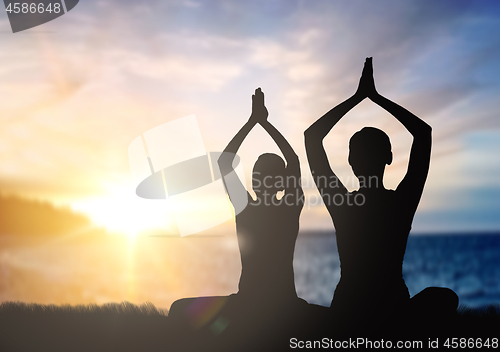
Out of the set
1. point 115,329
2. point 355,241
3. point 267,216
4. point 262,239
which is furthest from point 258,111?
point 115,329

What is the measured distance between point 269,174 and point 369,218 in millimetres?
1764

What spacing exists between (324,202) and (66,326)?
16.8 ft

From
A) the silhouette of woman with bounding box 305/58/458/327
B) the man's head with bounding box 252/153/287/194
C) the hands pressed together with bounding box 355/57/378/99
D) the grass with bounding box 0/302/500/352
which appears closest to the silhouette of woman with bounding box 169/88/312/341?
the man's head with bounding box 252/153/287/194

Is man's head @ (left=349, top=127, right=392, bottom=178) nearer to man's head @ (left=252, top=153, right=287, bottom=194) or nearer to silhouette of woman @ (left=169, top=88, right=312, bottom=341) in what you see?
silhouette of woman @ (left=169, top=88, right=312, bottom=341)

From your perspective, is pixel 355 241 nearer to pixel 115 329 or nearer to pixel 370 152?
pixel 370 152

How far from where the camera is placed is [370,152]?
6.21 m

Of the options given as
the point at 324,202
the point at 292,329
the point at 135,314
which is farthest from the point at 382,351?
the point at 135,314

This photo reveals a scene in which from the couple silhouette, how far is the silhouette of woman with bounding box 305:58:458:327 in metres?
0.01

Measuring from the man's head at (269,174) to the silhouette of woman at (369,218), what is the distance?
0.75 m

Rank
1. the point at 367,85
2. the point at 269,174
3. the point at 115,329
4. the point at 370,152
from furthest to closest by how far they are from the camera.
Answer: the point at 115,329, the point at 269,174, the point at 370,152, the point at 367,85

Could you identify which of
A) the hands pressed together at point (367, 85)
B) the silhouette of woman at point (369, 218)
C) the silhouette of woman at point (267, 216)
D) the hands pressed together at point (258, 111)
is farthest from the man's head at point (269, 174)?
the hands pressed together at point (367, 85)

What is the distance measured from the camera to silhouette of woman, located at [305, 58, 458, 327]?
6.10 m

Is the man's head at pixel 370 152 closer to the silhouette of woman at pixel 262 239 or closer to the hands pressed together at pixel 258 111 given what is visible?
the silhouette of woman at pixel 262 239

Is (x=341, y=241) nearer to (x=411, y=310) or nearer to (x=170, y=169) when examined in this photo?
(x=411, y=310)
